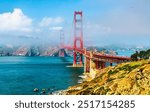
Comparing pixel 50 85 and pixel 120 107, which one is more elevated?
pixel 120 107

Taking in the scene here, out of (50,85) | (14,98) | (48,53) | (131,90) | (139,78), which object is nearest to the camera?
(14,98)

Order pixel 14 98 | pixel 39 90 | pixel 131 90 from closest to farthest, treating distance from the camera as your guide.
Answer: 1. pixel 14 98
2. pixel 131 90
3. pixel 39 90

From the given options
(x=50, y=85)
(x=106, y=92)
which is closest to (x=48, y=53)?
(x=50, y=85)

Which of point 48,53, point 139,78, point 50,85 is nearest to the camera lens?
point 139,78

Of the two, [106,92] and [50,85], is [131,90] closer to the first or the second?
[106,92]

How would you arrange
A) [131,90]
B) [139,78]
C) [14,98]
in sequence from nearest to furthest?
[14,98]
[131,90]
[139,78]

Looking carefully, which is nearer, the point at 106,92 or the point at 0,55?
the point at 106,92

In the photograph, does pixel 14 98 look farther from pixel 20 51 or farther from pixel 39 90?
pixel 20 51

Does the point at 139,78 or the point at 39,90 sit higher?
the point at 139,78

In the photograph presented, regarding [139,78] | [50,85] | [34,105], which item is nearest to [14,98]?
[34,105]
